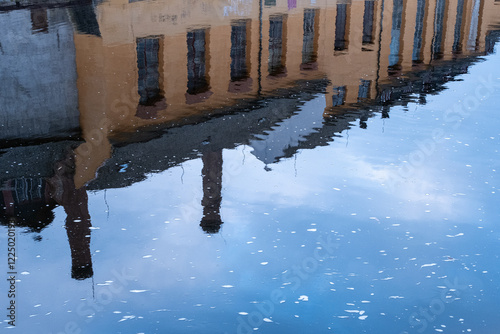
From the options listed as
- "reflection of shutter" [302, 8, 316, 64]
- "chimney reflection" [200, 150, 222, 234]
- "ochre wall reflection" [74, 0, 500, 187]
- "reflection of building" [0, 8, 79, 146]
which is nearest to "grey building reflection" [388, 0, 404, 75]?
"ochre wall reflection" [74, 0, 500, 187]

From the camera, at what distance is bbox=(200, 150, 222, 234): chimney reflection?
816cm

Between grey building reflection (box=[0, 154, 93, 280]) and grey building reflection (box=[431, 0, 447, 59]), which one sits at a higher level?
grey building reflection (box=[431, 0, 447, 59])

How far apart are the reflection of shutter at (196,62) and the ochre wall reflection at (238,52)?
32mm

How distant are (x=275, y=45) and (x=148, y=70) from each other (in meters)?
6.51

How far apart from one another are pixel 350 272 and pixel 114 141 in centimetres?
599

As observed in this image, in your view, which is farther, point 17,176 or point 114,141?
point 114,141

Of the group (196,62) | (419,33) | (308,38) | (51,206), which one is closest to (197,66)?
(196,62)

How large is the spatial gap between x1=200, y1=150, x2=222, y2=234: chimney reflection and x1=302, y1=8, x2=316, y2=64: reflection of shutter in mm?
10089

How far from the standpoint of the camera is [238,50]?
2184 cm

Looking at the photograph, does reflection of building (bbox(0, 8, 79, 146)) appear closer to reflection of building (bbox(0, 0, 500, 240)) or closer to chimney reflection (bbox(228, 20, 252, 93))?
reflection of building (bbox(0, 0, 500, 240))

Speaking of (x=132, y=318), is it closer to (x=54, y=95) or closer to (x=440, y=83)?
(x=54, y=95)

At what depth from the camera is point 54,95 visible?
14.5m

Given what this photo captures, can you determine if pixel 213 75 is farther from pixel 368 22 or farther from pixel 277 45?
pixel 368 22

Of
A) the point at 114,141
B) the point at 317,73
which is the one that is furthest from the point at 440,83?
the point at 114,141
